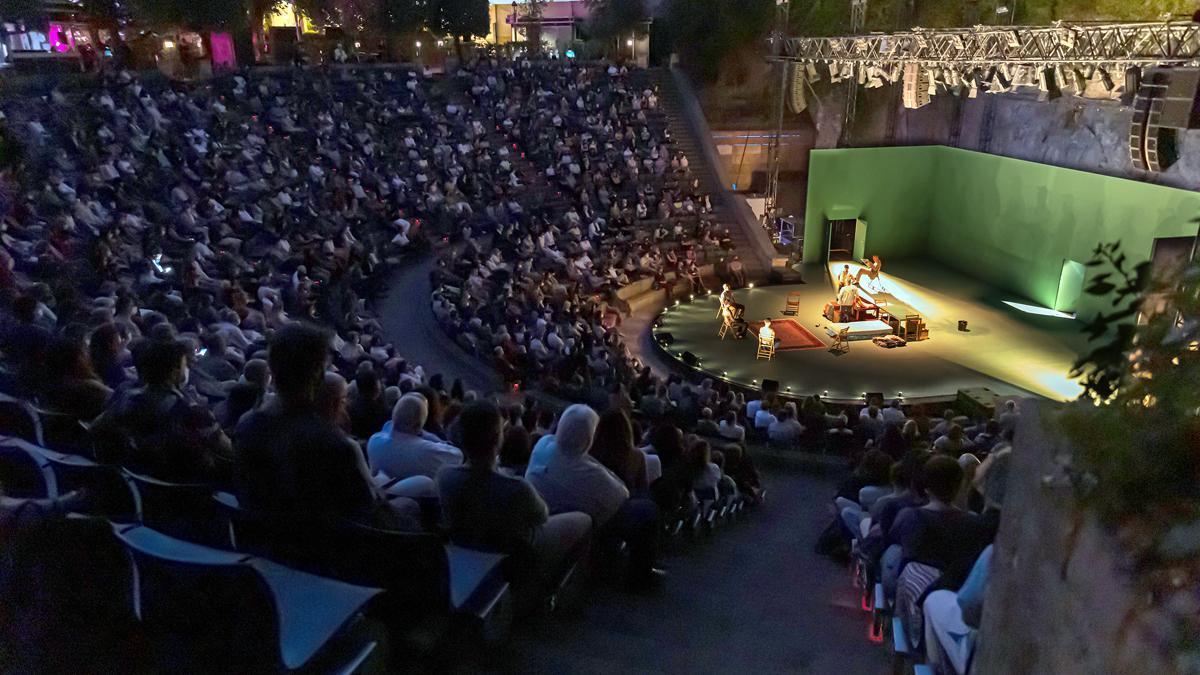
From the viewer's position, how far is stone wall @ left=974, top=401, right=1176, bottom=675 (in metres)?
1.46

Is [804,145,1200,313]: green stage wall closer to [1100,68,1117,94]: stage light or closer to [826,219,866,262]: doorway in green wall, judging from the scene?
[826,219,866,262]: doorway in green wall

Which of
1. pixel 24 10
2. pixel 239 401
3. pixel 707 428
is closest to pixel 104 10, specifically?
pixel 24 10

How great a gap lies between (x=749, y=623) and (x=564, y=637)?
0.99 m

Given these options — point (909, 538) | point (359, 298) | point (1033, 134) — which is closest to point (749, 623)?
point (909, 538)

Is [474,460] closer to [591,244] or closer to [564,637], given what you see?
[564,637]

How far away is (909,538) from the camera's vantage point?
326 centimetres

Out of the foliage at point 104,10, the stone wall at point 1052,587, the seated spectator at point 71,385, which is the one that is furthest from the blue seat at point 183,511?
the foliage at point 104,10

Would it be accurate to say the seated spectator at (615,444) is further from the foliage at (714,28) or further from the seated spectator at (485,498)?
the foliage at (714,28)

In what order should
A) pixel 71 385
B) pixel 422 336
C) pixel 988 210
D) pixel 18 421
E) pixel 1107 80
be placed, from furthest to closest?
pixel 988 210 → pixel 422 336 → pixel 1107 80 → pixel 71 385 → pixel 18 421

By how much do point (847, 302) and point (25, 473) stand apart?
45.4 ft

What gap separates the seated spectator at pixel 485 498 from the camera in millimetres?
2875

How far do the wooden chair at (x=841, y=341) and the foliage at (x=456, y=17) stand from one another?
19612 mm

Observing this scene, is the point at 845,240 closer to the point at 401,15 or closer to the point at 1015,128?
the point at 1015,128

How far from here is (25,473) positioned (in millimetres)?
2992
